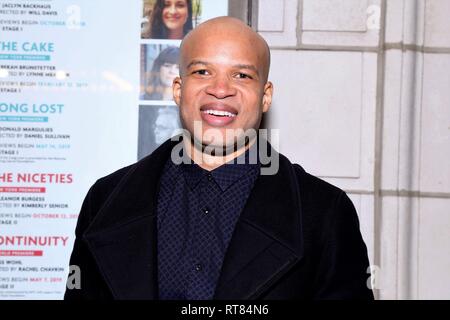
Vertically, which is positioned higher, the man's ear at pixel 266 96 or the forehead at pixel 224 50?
the forehead at pixel 224 50

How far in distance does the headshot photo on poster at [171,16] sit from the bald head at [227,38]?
4.34 ft

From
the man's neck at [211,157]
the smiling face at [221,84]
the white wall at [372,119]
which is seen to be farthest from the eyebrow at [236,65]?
the white wall at [372,119]

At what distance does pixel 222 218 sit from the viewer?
2.61m

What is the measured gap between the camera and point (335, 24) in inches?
159

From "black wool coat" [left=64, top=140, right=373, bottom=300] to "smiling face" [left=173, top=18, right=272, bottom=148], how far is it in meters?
0.26

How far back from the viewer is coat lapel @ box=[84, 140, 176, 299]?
2518mm

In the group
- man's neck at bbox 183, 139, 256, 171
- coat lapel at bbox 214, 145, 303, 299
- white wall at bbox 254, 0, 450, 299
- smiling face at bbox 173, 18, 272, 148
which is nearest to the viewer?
coat lapel at bbox 214, 145, 303, 299

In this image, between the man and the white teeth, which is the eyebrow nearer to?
the man

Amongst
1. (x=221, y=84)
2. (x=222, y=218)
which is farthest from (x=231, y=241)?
(x=221, y=84)

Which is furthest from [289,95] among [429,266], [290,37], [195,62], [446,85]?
[195,62]

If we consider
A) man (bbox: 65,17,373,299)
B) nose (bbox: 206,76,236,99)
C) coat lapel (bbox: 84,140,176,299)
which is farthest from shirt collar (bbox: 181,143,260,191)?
nose (bbox: 206,76,236,99)

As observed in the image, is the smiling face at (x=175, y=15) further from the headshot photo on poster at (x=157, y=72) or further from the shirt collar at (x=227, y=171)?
the shirt collar at (x=227, y=171)

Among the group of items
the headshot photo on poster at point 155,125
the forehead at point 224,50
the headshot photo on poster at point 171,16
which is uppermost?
the headshot photo on poster at point 171,16

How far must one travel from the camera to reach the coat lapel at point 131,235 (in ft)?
8.26
